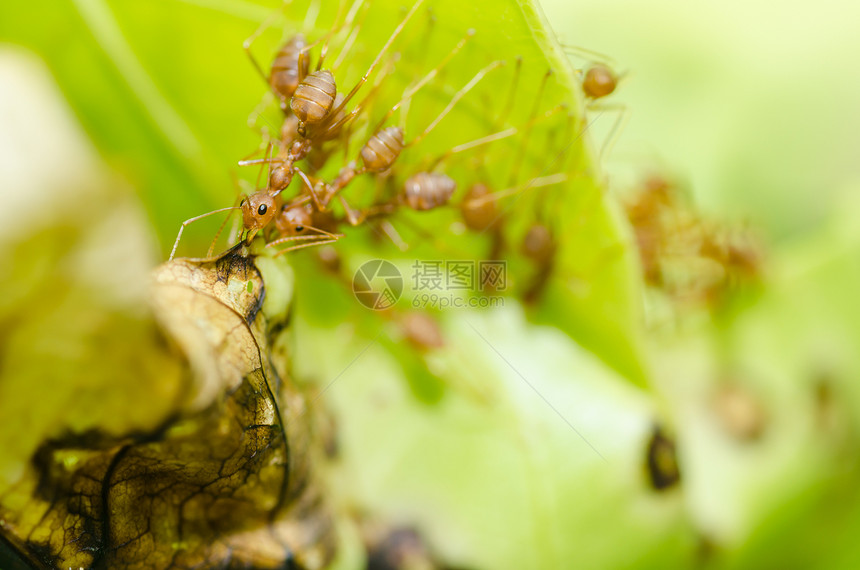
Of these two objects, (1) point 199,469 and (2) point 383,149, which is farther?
(2) point 383,149

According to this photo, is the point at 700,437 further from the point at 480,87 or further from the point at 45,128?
the point at 45,128

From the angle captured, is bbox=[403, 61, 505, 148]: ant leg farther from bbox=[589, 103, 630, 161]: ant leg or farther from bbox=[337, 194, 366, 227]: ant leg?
bbox=[589, 103, 630, 161]: ant leg

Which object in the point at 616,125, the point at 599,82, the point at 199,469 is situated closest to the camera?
the point at 199,469

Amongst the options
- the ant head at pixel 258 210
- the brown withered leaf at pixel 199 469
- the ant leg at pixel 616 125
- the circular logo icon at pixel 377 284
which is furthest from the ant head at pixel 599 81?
the brown withered leaf at pixel 199 469

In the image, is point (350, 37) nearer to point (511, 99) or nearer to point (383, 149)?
point (383, 149)

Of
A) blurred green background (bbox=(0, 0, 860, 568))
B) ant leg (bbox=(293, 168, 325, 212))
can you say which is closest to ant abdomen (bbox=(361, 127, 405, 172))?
ant leg (bbox=(293, 168, 325, 212))

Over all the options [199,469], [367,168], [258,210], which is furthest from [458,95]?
[199,469]
